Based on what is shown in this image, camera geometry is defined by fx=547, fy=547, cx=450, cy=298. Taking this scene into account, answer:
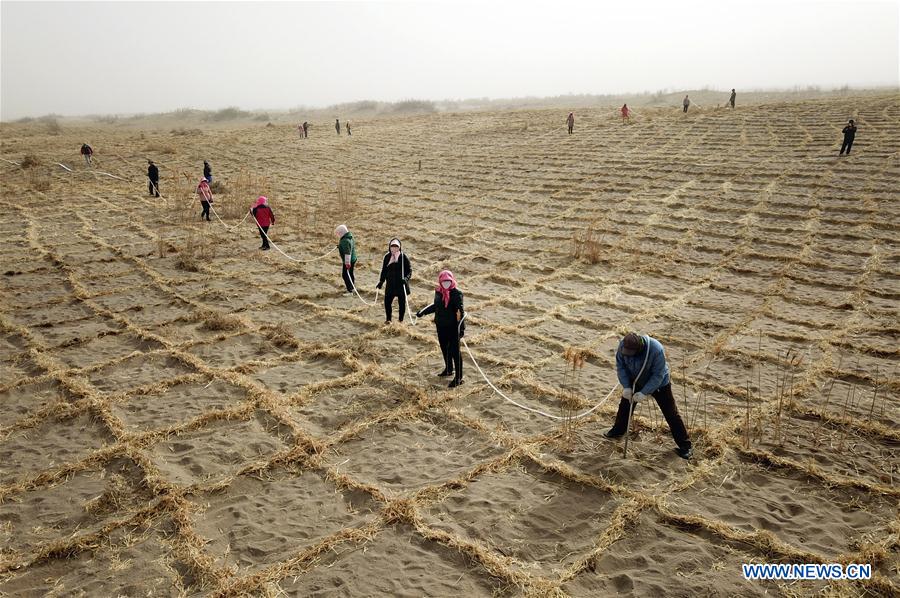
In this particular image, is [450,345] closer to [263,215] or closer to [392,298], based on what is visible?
[392,298]

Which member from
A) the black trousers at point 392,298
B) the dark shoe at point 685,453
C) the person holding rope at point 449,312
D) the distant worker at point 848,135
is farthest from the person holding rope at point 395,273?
the distant worker at point 848,135

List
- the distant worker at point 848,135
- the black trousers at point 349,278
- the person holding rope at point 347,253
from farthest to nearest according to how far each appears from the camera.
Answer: the distant worker at point 848,135, the black trousers at point 349,278, the person holding rope at point 347,253

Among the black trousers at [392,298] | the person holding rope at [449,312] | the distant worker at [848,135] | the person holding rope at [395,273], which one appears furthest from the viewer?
the distant worker at [848,135]

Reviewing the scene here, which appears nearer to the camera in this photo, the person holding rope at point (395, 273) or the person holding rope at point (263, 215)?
the person holding rope at point (395, 273)

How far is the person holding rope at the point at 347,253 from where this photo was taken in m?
10.3

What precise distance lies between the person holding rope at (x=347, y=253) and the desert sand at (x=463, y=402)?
0.34 m

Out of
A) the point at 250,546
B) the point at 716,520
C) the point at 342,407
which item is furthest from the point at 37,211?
the point at 716,520

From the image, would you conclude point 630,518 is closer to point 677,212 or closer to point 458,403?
point 458,403

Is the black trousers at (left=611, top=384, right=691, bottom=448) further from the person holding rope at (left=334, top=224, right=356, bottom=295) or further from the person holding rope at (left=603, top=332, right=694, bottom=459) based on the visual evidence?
the person holding rope at (left=334, top=224, right=356, bottom=295)

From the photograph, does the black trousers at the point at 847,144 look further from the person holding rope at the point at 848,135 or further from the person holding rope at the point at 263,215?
the person holding rope at the point at 263,215

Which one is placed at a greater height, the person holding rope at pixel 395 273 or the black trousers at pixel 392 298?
the person holding rope at pixel 395 273

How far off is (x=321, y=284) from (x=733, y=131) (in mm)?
19772

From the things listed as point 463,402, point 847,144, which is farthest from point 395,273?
point 847,144

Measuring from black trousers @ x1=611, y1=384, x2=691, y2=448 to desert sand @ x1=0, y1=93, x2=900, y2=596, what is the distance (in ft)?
0.82
